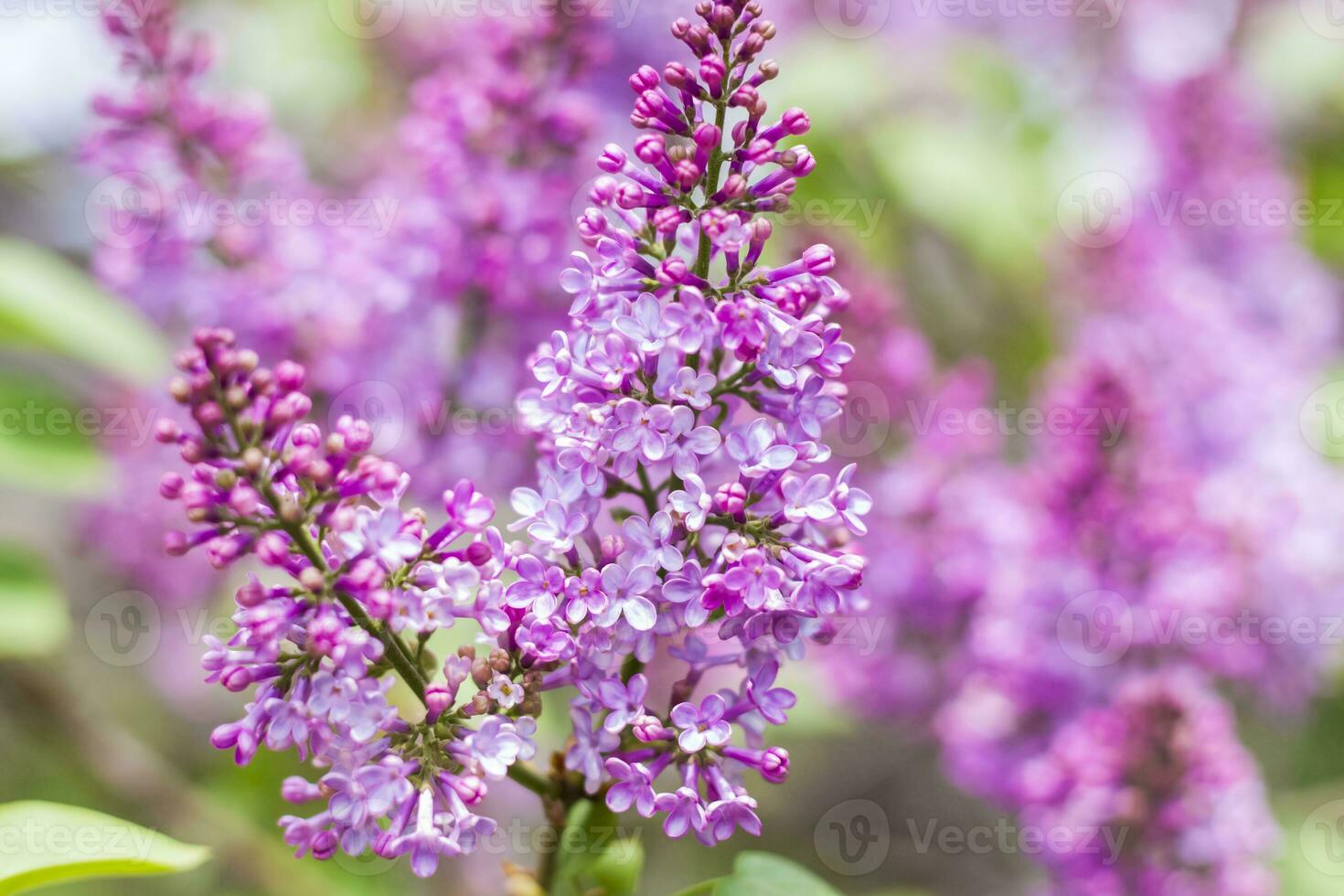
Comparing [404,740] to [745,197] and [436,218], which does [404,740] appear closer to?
[745,197]

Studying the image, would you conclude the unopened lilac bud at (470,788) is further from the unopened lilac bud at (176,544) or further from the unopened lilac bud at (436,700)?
the unopened lilac bud at (176,544)

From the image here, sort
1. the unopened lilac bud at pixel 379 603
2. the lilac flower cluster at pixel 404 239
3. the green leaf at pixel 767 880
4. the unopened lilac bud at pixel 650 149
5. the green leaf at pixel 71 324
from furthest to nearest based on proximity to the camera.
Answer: the green leaf at pixel 71 324 < the lilac flower cluster at pixel 404 239 < the green leaf at pixel 767 880 < the unopened lilac bud at pixel 650 149 < the unopened lilac bud at pixel 379 603

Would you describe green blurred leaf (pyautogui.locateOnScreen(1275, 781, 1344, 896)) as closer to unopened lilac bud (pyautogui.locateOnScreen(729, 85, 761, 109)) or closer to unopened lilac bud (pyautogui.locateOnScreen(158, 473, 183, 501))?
unopened lilac bud (pyautogui.locateOnScreen(729, 85, 761, 109))

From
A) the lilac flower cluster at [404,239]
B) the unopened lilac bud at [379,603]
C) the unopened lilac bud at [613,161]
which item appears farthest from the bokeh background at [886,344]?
the unopened lilac bud at [379,603]

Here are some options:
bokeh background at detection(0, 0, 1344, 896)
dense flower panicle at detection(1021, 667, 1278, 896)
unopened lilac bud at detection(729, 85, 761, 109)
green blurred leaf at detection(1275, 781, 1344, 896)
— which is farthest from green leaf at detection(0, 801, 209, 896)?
green blurred leaf at detection(1275, 781, 1344, 896)

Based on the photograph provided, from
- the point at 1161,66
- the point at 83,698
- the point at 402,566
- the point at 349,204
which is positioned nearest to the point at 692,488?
the point at 402,566

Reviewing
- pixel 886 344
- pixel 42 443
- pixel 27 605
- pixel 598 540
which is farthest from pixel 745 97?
pixel 42 443

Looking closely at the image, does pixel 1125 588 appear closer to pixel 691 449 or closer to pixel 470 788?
pixel 691 449
